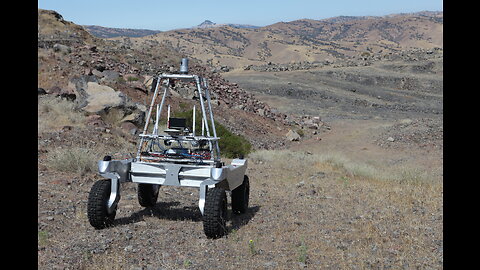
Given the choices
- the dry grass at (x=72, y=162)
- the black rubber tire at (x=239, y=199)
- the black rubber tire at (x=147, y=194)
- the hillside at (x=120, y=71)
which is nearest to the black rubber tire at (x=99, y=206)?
the black rubber tire at (x=147, y=194)

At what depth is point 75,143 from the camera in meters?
13.3

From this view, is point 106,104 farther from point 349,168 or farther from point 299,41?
point 299,41

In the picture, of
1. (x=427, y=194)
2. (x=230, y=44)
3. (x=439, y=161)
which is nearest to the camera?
(x=427, y=194)

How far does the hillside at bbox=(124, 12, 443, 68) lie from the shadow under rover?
243ft

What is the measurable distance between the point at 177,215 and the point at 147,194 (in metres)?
0.69

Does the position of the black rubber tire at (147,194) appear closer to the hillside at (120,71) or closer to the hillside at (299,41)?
the hillside at (120,71)

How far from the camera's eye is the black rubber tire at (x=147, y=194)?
800 cm

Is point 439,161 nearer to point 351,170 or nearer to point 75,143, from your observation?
point 351,170

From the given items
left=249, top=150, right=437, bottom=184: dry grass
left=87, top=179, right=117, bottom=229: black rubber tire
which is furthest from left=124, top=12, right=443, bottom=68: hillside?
left=87, top=179, right=117, bottom=229: black rubber tire

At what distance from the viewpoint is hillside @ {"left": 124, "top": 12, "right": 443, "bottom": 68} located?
328 feet

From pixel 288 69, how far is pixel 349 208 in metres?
54.2
